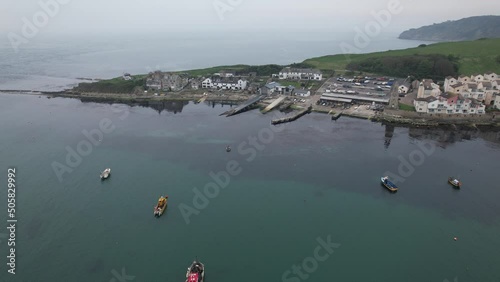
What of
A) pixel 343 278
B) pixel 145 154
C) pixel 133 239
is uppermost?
pixel 145 154

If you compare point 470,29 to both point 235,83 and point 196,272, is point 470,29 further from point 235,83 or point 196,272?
point 196,272

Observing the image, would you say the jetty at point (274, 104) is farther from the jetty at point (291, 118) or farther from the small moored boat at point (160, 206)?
the small moored boat at point (160, 206)

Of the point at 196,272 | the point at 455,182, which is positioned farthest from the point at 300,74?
the point at 196,272

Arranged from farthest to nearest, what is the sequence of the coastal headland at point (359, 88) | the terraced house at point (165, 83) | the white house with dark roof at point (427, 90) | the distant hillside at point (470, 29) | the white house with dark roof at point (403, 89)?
the distant hillside at point (470, 29) < the terraced house at point (165, 83) < the white house with dark roof at point (403, 89) < the white house with dark roof at point (427, 90) < the coastal headland at point (359, 88)

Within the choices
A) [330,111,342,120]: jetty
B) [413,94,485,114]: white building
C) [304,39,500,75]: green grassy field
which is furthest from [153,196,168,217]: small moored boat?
[304,39,500,75]: green grassy field

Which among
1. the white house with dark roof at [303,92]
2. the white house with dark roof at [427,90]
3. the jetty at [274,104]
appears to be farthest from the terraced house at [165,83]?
the white house with dark roof at [427,90]

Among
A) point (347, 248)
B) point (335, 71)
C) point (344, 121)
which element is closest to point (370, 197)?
point (347, 248)

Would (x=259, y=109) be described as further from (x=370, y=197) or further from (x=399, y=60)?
(x=399, y=60)
